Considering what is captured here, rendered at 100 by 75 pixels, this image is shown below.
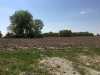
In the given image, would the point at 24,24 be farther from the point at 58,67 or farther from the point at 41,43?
the point at 58,67

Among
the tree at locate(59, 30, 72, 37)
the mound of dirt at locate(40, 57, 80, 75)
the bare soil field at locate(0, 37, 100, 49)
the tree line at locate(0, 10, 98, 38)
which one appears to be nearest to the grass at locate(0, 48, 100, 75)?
the mound of dirt at locate(40, 57, 80, 75)

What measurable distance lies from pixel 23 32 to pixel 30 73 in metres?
55.4

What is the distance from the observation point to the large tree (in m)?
71.1

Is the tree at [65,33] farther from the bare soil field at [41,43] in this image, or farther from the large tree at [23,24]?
the bare soil field at [41,43]

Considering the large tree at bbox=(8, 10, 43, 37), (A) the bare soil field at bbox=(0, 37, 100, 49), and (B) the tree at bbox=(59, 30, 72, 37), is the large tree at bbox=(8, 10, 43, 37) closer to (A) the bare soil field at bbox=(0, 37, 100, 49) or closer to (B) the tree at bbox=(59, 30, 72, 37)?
(B) the tree at bbox=(59, 30, 72, 37)

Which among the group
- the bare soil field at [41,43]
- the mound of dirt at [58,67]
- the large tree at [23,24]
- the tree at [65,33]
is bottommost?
the mound of dirt at [58,67]

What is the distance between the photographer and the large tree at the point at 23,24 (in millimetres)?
71062

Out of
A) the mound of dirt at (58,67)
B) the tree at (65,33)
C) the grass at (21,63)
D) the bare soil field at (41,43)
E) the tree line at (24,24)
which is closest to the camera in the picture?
the grass at (21,63)

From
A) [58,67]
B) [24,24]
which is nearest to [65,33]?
[24,24]

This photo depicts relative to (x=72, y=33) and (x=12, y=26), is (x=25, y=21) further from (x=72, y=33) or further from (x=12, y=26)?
(x=72, y=33)

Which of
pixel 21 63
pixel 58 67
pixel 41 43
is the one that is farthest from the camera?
pixel 41 43

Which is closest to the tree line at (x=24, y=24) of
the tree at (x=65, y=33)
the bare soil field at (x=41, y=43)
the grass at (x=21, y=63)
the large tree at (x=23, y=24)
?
the large tree at (x=23, y=24)

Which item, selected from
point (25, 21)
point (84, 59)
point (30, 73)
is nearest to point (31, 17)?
point (25, 21)

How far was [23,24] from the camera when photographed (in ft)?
236
